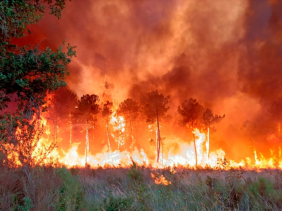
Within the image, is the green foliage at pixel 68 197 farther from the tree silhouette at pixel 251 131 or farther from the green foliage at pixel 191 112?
the tree silhouette at pixel 251 131

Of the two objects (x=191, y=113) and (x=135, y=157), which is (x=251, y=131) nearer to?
(x=191, y=113)

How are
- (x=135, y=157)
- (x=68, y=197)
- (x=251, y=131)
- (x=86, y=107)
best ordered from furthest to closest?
(x=251, y=131) < (x=135, y=157) < (x=86, y=107) < (x=68, y=197)

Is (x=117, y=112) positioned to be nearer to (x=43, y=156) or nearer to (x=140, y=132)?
(x=140, y=132)

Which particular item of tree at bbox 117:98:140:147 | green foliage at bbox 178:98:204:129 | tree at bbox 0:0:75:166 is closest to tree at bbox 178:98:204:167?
green foliage at bbox 178:98:204:129

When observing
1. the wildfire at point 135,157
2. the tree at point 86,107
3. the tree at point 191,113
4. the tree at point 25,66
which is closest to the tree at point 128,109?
the wildfire at point 135,157

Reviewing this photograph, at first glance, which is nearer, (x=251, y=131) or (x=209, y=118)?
(x=209, y=118)

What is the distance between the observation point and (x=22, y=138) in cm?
559

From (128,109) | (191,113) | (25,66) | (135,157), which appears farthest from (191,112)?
(25,66)

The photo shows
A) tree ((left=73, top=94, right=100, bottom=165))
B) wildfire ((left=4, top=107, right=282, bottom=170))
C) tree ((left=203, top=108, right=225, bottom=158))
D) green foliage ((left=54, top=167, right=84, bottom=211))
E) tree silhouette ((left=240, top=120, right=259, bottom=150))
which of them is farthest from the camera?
tree silhouette ((left=240, top=120, right=259, bottom=150))

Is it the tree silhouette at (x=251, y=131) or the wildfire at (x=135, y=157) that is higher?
the tree silhouette at (x=251, y=131)

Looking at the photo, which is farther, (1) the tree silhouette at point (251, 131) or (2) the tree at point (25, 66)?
(1) the tree silhouette at point (251, 131)

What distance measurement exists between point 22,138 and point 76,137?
5467 centimetres

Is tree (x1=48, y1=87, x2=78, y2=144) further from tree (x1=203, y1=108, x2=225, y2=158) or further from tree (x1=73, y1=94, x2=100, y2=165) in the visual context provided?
tree (x1=203, y1=108, x2=225, y2=158)

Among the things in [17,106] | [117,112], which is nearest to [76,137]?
[117,112]
